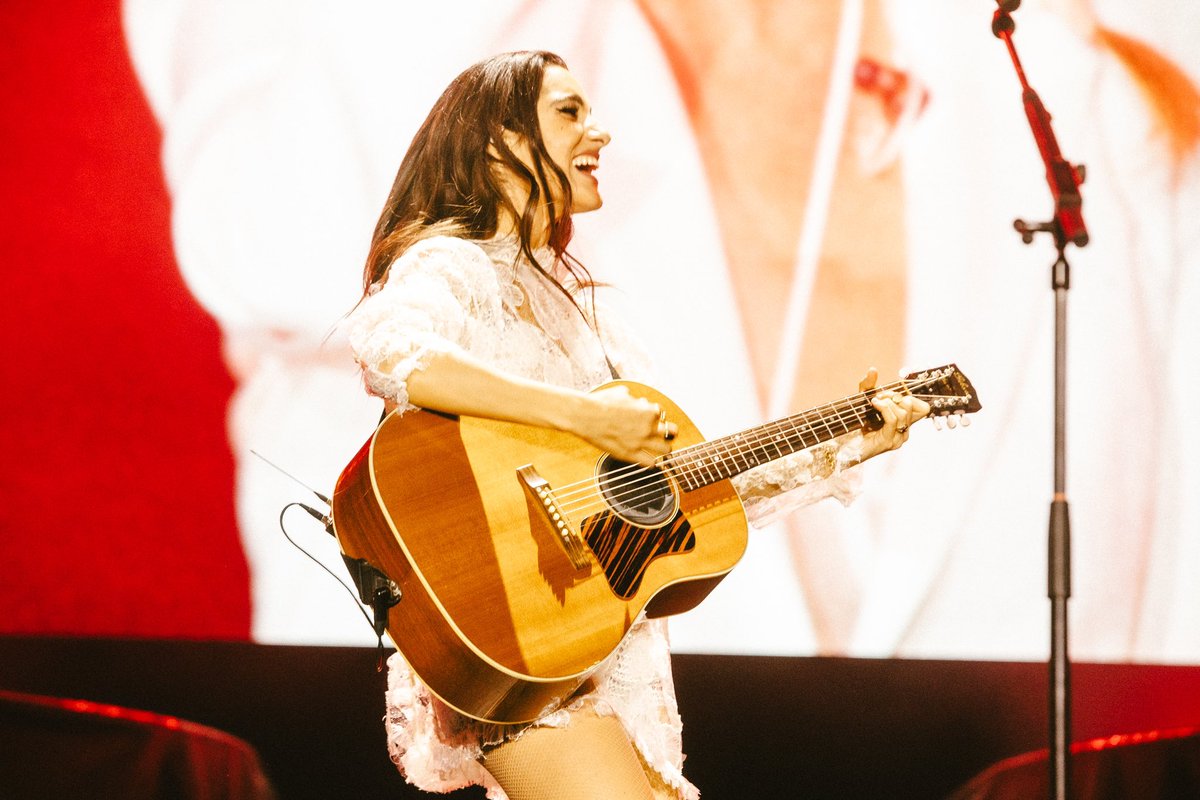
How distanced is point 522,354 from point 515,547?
400mm

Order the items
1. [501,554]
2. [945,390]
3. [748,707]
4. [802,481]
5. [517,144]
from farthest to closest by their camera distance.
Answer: [748,707]
[945,390]
[802,481]
[517,144]
[501,554]

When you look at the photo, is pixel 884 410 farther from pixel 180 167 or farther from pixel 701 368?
pixel 180 167

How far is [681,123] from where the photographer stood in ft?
9.61

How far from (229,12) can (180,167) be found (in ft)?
1.61

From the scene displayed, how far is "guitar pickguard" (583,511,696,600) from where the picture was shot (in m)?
1.72

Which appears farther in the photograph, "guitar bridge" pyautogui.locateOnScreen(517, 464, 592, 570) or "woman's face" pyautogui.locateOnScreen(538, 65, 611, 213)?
"woman's face" pyautogui.locateOnScreen(538, 65, 611, 213)

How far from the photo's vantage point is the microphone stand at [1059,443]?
1684mm

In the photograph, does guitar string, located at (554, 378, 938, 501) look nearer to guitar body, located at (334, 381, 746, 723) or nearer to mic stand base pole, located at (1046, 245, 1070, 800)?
guitar body, located at (334, 381, 746, 723)

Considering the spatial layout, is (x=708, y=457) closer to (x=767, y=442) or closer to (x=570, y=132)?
(x=767, y=442)

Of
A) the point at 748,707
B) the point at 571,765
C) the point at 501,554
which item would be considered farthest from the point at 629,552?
the point at 748,707

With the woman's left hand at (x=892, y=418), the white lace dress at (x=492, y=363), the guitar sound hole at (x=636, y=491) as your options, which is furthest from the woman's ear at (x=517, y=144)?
the woman's left hand at (x=892, y=418)

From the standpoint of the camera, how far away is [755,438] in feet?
6.75

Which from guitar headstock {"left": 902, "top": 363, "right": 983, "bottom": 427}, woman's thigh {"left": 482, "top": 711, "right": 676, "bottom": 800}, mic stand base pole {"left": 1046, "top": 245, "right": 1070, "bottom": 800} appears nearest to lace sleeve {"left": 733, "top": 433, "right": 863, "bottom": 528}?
guitar headstock {"left": 902, "top": 363, "right": 983, "bottom": 427}

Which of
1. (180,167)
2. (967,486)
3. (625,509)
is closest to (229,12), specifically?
(180,167)
